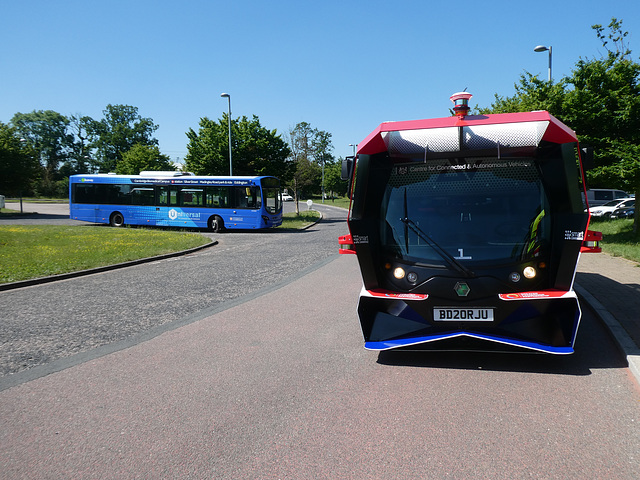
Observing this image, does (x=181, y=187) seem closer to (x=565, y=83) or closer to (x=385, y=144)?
(x=565, y=83)

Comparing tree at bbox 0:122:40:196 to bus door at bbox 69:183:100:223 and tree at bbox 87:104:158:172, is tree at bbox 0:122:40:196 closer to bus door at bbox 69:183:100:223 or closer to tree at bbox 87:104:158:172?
bus door at bbox 69:183:100:223

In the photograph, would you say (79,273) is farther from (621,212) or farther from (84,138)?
(84,138)

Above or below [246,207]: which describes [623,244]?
below

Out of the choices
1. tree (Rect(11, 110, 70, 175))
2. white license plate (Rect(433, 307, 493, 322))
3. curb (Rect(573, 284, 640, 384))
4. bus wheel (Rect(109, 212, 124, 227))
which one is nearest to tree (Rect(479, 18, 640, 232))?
curb (Rect(573, 284, 640, 384))

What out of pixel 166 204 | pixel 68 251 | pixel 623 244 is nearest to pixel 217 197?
pixel 166 204

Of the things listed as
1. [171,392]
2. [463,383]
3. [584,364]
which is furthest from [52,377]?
[584,364]

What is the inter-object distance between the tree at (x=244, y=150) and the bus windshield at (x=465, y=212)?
29.0m

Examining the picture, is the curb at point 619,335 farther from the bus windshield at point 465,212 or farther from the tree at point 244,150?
the tree at point 244,150

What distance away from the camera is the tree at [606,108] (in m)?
14.6

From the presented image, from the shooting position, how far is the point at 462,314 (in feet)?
15.3

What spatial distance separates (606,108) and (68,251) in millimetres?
17007

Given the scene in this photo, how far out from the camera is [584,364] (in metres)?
4.81

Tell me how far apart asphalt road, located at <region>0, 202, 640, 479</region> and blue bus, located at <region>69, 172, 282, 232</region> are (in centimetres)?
2005

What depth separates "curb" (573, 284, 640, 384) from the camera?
4.55 metres
